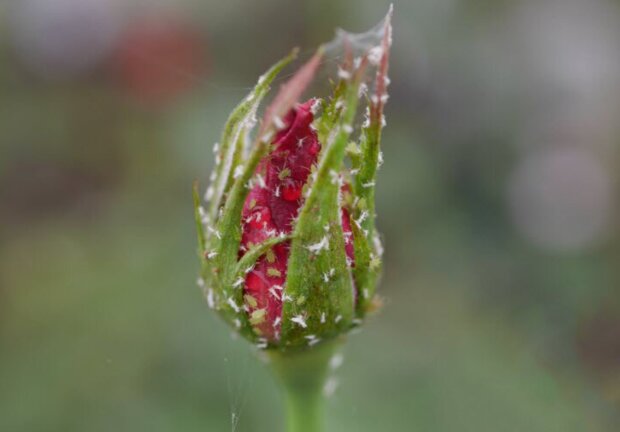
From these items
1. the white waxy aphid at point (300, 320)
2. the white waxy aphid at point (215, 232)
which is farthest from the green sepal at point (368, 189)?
the white waxy aphid at point (215, 232)

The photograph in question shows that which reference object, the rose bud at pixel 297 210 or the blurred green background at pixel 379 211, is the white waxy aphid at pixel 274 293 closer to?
the rose bud at pixel 297 210

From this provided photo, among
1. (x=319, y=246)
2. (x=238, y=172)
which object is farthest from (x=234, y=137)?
(x=319, y=246)

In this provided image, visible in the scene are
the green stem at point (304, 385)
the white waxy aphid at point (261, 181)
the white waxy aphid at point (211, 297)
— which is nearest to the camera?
the white waxy aphid at point (261, 181)

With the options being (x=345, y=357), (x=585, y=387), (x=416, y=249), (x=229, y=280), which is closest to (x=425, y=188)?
(x=416, y=249)

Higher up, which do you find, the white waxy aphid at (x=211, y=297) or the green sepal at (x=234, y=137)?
the green sepal at (x=234, y=137)

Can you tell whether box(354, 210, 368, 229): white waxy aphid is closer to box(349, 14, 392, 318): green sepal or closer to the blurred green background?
box(349, 14, 392, 318): green sepal

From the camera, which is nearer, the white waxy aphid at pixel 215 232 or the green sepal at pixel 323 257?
the green sepal at pixel 323 257

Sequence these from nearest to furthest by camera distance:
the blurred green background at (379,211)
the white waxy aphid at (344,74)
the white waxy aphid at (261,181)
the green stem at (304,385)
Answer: the white waxy aphid at (344,74), the white waxy aphid at (261,181), the green stem at (304,385), the blurred green background at (379,211)
